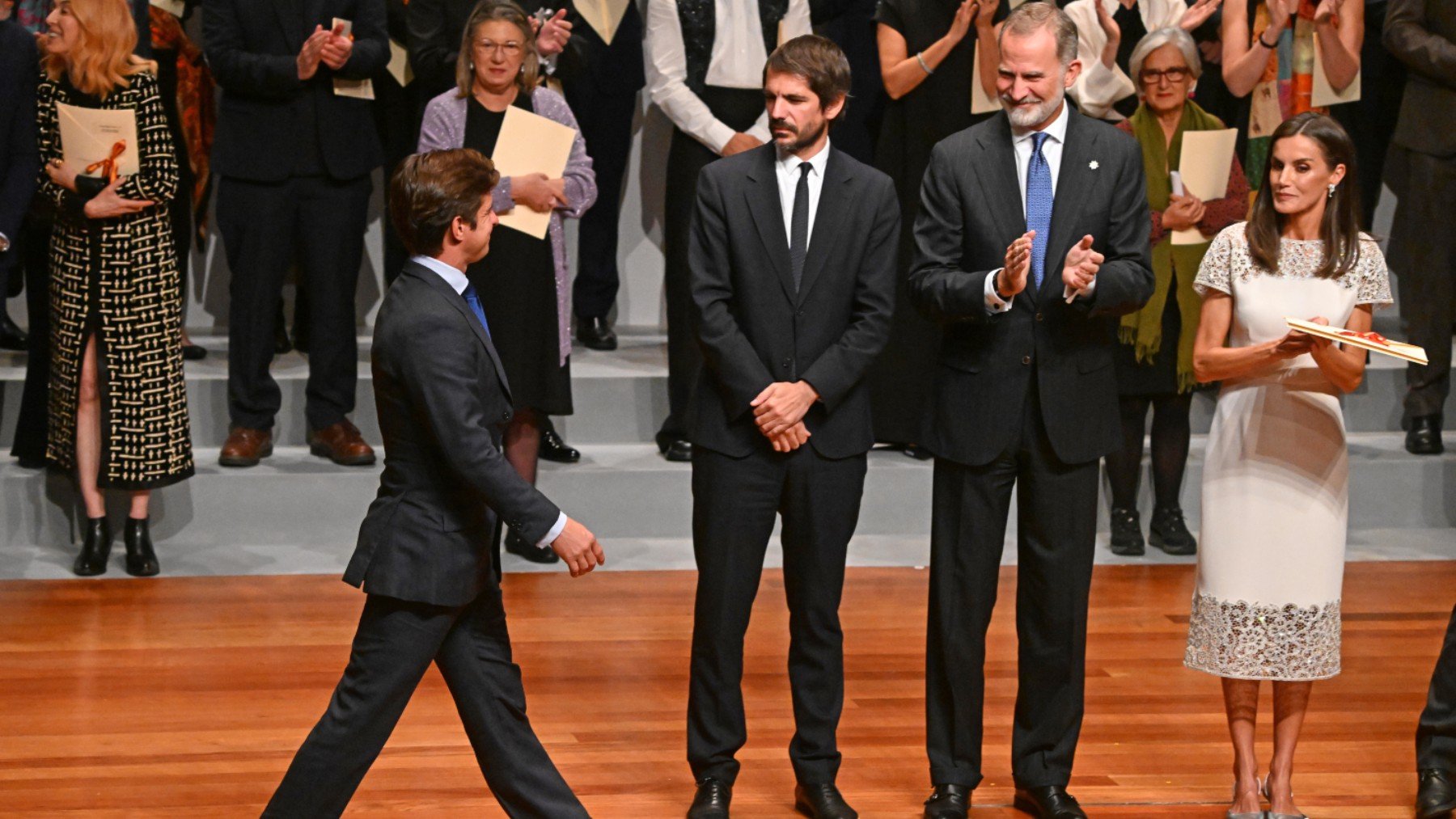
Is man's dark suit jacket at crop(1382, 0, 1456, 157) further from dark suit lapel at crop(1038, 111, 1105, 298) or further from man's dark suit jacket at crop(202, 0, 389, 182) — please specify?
man's dark suit jacket at crop(202, 0, 389, 182)

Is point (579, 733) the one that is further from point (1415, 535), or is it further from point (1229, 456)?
point (1415, 535)

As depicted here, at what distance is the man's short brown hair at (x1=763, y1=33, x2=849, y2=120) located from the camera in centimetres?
343

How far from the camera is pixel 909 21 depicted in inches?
225

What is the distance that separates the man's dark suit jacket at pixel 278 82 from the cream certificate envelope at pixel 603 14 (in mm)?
697

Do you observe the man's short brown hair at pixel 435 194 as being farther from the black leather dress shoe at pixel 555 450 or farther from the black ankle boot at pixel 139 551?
the black leather dress shoe at pixel 555 450

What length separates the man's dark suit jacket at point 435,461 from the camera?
290 cm

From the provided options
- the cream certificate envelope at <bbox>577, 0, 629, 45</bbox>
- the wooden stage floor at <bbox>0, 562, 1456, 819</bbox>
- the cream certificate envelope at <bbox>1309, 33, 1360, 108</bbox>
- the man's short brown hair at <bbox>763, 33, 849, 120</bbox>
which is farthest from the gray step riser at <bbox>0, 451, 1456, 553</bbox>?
the man's short brown hair at <bbox>763, 33, 849, 120</bbox>

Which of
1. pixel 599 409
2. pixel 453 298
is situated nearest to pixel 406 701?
pixel 453 298

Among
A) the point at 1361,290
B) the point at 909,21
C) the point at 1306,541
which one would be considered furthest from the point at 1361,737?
the point at 909,21

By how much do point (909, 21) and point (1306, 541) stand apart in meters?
2.73

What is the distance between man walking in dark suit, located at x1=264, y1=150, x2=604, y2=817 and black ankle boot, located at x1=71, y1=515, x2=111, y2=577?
8.60 feet

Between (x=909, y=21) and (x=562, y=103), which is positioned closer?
(x=562, y=103)

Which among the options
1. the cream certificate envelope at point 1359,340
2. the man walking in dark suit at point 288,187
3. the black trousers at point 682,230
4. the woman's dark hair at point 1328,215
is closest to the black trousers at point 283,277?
the man walking in dark suit at point 288,187

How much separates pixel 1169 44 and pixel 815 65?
7.60 feet
